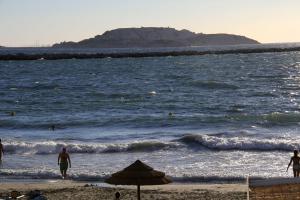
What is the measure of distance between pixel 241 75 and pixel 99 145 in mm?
45640

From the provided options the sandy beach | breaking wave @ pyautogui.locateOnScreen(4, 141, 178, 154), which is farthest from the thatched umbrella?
breaking wave @ pyautogui.locateOnScreen(4, 141, 178, 154)

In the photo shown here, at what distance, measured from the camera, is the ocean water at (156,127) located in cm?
2173

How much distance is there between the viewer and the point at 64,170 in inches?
776

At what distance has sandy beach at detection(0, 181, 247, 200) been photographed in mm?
16047

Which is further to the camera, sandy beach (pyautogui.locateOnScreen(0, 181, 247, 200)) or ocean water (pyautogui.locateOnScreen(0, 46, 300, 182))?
ocean water (pyautogui.locateOnScreen(0, 46, 300, 182))

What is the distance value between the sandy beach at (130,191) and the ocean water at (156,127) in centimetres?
141

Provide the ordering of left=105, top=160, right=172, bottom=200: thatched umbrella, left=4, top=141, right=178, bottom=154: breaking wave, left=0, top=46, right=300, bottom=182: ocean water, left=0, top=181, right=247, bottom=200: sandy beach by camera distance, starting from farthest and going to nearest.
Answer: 1. left=4, top=141, right=178, bottom=154: breaking wave
2. left=0, top=46, right=300, bottom=182: ocean water
3. left=0, top=181, right=247, bottom=200: sandy beach
4. left=105, top=160, right=172, bottom=200: thatched umbrella

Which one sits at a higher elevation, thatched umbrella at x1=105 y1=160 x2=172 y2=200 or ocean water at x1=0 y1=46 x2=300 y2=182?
thatched umbrella at x1=105 y1=160 x2=172 y2=200

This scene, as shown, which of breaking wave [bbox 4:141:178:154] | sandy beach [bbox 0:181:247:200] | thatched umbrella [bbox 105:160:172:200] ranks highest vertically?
thatched umbrella [bbox 105:160:172:200]

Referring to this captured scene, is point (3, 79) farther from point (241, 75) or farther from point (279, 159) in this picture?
point (279, 159)

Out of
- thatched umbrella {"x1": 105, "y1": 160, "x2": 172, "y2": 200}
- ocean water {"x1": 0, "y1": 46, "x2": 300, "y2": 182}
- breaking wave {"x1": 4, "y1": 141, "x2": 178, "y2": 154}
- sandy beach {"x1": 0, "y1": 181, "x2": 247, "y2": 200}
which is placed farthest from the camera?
breaking wave {"x1": 4, "y1": 141, "x2": 178, "y2": 154}

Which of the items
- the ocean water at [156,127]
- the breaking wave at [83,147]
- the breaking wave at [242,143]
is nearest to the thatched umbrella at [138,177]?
the ocean water at [156,127]

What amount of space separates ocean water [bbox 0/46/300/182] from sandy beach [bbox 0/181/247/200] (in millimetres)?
1412

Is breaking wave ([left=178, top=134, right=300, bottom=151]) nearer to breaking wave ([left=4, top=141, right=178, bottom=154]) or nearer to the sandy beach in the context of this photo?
breaking wave ([left=4, top=141, right=178, bottom=154])
